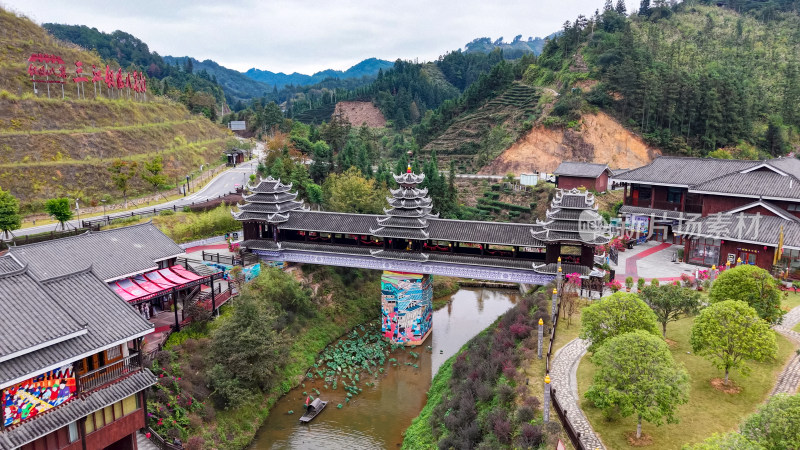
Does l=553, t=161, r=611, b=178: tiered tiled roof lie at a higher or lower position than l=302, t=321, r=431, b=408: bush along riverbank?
higher

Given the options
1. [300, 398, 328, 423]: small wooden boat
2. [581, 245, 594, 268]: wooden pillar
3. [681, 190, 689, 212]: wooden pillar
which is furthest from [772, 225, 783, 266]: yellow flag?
[300, 398, 328, 423]: small wooden boat

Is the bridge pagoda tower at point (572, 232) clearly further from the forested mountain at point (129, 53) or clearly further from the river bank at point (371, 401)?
the forested mountain at point (129, 53)

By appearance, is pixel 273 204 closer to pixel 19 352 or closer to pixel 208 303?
pixel 208 303

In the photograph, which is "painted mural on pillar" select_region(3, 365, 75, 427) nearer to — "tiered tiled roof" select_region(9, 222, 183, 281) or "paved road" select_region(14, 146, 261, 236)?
"tiered tiled roof" select_region(9, 222, 183, 281)

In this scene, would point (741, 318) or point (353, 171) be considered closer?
point (741, 318)

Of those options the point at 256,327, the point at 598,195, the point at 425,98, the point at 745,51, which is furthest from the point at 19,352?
the point at 425,98

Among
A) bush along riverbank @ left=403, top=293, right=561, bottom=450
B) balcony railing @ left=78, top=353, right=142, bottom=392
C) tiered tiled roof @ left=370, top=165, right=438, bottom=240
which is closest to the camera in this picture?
balcony railing @ left=78, top=353, right=142, bottom=392

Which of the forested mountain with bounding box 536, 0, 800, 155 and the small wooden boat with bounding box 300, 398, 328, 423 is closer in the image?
the small wooden boat with bounding box 300, 398, 328, 423
